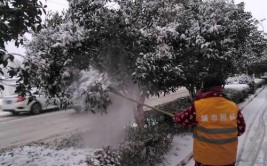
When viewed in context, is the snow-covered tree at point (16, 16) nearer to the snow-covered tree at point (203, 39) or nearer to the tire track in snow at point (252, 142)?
the snow-covered tree at point (203, 39)

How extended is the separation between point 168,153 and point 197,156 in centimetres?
333

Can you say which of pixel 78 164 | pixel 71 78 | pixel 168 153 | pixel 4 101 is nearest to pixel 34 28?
pixel 71 78

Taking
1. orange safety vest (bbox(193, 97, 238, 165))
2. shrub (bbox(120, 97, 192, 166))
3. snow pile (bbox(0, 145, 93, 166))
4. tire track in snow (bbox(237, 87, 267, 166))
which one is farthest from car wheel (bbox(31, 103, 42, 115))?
orange safety vest (bbox(193, 97, 238, 165))

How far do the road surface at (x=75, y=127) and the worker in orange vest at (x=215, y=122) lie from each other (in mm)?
2963

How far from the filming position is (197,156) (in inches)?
159

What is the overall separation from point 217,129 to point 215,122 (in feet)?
0.29

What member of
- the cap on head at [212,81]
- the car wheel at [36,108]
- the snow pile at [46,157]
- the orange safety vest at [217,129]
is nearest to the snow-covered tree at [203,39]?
the snow pile at [46,157]

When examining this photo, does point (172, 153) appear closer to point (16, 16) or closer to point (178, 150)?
point (178, 150)

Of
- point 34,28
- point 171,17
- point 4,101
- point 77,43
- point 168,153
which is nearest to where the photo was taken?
point 34,28

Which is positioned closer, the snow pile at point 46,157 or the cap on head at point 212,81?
the cap on head at point 212,81

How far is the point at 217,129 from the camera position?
385 centimetres

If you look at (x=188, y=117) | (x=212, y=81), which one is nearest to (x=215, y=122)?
(x=188, y=117)

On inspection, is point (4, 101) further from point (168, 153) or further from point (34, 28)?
point (34, 28)

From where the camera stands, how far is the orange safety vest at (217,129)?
3.81m
